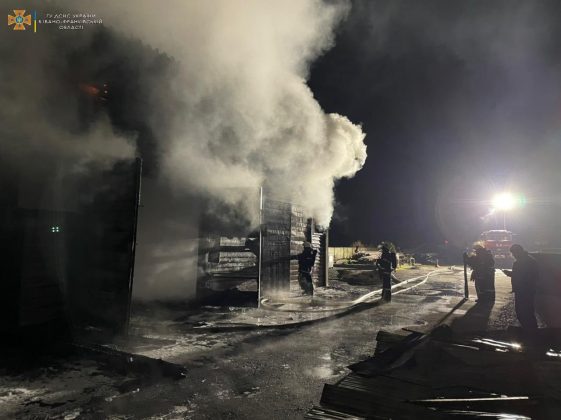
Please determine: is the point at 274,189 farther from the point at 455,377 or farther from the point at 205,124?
the point at 455,377

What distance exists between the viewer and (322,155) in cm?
1098

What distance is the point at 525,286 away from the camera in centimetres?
654

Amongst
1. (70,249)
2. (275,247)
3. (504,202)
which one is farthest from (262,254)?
(504,202)

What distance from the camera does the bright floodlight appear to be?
35.0m

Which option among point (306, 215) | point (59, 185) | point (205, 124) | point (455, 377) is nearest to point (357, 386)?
point (455, 377)

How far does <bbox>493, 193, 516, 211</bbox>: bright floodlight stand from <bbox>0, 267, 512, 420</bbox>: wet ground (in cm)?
3438

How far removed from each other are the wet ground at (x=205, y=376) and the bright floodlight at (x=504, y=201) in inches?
1354

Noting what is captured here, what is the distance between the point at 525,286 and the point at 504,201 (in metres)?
35.6

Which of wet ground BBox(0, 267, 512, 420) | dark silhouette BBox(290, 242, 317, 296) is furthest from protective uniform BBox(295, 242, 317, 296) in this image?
wet ground BBox(0, 267, 512, 420)

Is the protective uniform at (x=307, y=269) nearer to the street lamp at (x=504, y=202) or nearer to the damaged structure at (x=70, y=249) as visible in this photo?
the damaged structure at (x=70, y=249)

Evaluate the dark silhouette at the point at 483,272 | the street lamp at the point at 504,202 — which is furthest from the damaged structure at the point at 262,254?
the street lamp at the point at 504,202

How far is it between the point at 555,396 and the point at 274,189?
25.7ft

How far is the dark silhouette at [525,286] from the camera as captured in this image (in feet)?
21.1

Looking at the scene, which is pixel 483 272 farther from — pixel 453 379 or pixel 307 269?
pixel 453 379
